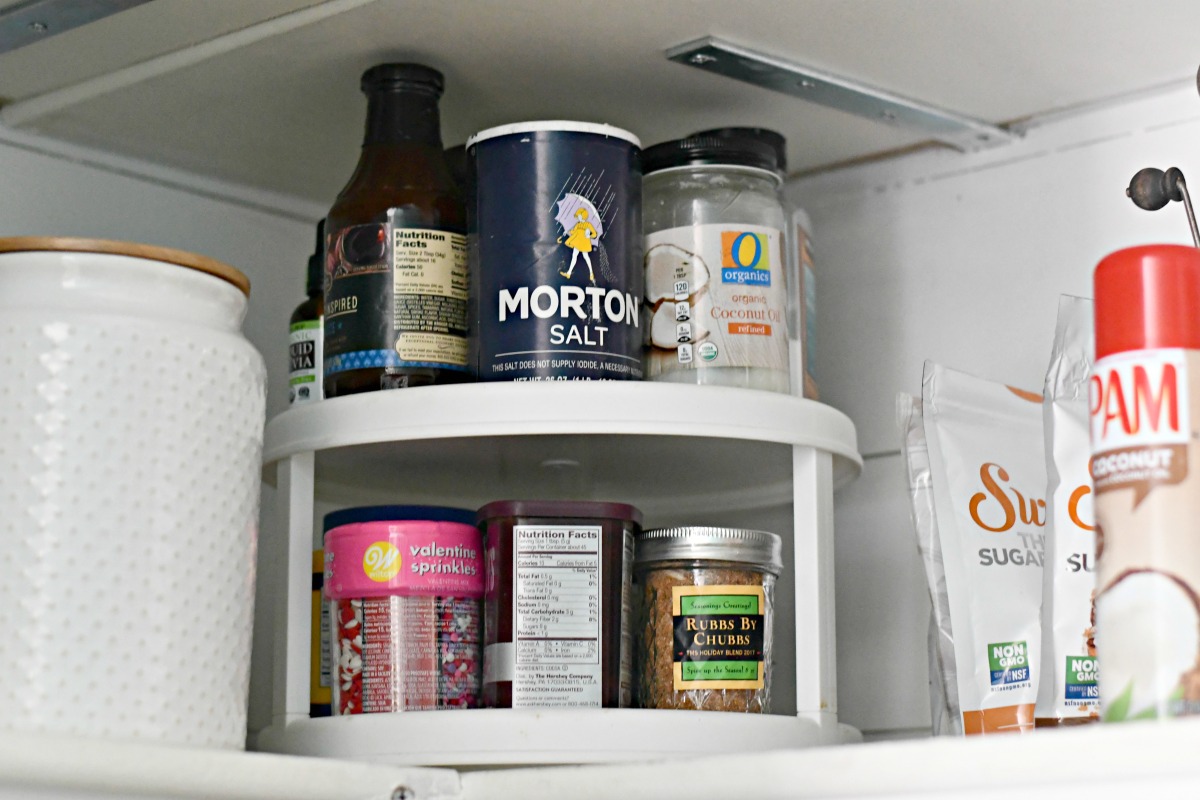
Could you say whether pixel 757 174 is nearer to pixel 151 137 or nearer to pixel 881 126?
pixel 881 126

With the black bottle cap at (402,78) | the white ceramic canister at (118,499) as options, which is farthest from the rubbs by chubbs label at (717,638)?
the black bottle cap at (402,78)

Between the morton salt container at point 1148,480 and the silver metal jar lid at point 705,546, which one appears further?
the silver metal jar lid at point 705,546

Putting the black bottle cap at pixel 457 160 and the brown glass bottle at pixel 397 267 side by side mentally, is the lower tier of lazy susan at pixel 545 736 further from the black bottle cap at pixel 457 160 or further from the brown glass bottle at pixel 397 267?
the black bottle cap at pixel 457 160

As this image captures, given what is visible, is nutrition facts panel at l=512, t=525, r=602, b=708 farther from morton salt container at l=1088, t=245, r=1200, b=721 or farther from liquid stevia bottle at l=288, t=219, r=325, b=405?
morton salt container at l=1088, t=245, r=1200, b=721

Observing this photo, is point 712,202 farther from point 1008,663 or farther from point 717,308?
point 1008,663

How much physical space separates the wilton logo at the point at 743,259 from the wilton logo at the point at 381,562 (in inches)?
9.8

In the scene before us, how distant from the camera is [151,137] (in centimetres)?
112

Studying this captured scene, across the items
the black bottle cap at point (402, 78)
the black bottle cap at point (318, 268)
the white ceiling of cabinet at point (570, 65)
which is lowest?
the black bottle cap at point (318, 268)

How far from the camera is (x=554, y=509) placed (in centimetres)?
92

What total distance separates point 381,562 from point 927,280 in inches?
17.6

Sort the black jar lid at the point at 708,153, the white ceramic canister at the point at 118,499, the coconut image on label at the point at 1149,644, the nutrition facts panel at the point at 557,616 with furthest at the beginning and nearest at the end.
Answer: the black jar lid at the point at 708,153 → the nutrition facts panel at the point at 557,616 → the white ceramic canister at the point at 118,499 → the coconut image on label at the point at 1149,644

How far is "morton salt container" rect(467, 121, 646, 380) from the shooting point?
93 centimetres

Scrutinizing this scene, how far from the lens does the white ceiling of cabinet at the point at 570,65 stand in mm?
942

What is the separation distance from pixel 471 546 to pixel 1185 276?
431mm
